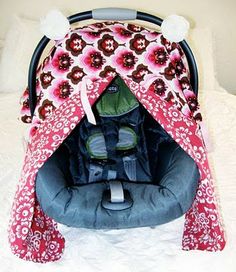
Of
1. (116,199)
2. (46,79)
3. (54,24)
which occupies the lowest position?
(116,199)

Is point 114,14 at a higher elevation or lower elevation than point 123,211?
higher

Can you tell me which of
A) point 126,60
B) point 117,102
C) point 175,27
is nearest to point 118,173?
point 117,102

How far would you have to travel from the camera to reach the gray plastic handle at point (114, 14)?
39.5 inches

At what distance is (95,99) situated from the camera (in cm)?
97

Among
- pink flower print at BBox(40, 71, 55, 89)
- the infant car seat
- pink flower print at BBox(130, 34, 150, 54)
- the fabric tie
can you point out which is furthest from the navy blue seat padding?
pink flower print at BBox(130, 34, 150, 54)

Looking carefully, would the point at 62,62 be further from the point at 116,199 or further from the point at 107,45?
the point at 116,199

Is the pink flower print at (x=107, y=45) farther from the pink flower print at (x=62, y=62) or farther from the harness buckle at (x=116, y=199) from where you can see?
the harness buckle at (x=116, y=199)

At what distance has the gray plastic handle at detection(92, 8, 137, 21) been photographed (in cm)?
100

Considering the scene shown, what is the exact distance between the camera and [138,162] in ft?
3.70

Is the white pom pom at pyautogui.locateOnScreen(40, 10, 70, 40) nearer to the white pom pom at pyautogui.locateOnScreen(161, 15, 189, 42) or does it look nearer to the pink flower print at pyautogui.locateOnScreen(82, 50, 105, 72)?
the pink flower print at pyautogui.locateOnScreen(82, 50, 105, 72)

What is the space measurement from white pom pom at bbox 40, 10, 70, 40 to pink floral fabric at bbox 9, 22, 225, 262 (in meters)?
0.07

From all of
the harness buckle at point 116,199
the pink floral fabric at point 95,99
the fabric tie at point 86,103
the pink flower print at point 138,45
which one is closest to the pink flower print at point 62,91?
the pink floral fabric at point 95,99

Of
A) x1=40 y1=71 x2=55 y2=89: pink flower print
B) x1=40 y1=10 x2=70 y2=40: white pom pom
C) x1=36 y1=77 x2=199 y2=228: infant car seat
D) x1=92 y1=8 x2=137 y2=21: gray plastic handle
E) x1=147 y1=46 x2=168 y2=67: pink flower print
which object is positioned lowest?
x1=36 y1=77 x2=199 y2=228: infant car seat

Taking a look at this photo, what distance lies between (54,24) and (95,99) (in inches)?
9.3
